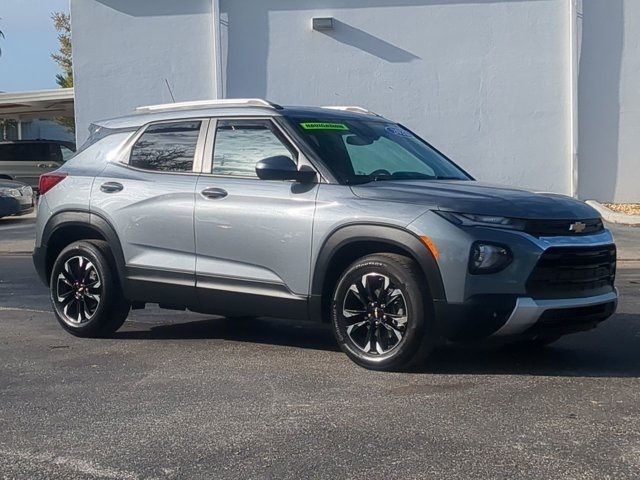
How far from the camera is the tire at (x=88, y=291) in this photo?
24.3 feet

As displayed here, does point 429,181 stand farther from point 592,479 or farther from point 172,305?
point 592,479

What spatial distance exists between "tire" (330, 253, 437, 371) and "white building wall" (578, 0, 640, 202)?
14154 millimetres

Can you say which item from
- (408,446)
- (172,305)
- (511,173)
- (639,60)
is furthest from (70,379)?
(639,60)

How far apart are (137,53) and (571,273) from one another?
1554 centimetres

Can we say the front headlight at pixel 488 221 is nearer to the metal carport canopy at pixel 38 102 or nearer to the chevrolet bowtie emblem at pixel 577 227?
the chevrolet bowtie emblem at pixel 577 227

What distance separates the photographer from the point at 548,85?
62.7 feet

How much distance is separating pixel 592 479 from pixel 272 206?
10.0 feet

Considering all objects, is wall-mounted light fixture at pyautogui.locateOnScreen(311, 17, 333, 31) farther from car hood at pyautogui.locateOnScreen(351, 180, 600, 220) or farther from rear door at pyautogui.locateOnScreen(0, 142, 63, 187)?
car hood at pyautogui.locateOnScreen(351, 180, 600, 220)

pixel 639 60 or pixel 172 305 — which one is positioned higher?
pixel 639 60

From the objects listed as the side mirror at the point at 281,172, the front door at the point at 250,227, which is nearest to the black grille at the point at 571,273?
the front door at the point at 250,227

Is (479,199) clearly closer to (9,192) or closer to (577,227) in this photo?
(577,227)

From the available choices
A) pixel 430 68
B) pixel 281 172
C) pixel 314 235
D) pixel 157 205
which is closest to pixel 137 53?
pixel 430 68

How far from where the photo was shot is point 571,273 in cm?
589

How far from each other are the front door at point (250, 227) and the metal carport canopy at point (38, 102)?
63.7 ft
